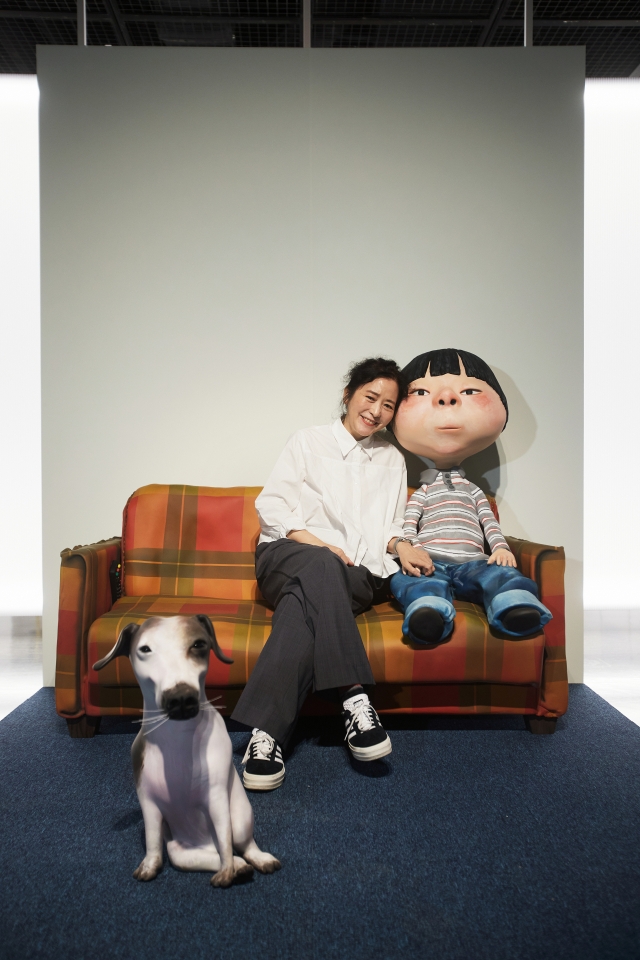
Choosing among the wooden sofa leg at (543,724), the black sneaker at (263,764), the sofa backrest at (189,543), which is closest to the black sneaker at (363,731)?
the black sneaker at (263,764)

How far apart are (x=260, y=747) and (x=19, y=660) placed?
1730 mm

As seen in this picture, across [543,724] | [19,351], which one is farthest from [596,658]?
[19,351]

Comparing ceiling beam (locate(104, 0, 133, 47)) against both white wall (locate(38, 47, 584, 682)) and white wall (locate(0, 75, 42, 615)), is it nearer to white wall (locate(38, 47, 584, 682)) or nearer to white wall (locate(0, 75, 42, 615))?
white wall (locate(0, 75, 42, 615))

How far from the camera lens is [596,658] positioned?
2977 mm

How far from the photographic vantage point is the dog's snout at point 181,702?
1097mm

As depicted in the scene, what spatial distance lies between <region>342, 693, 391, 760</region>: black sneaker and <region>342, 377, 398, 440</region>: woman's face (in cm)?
95

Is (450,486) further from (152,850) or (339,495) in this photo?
(152,850)

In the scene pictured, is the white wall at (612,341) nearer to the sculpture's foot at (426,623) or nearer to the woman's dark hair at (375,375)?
the woman's dark hair at (375,375)

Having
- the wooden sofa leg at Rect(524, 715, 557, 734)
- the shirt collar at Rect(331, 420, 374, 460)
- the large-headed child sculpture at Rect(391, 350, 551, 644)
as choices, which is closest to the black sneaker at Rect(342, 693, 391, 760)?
the large-headed child sculpture at Rect(391, 350, 551, 644)

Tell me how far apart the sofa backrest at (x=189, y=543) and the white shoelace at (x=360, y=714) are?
2.49ft

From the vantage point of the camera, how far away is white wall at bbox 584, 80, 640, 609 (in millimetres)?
3211

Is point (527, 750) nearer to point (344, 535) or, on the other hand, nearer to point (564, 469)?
point (344, 535)

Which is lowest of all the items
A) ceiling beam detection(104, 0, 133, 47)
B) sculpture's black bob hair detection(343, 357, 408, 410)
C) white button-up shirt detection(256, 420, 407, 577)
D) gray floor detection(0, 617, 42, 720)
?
gray floor detection(0, 617, 42, 720)

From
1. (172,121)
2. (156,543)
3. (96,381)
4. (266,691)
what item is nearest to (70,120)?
(172,121)
